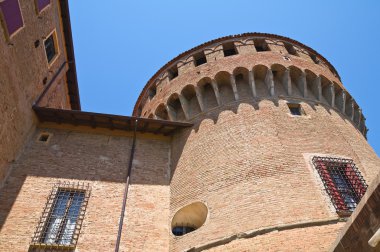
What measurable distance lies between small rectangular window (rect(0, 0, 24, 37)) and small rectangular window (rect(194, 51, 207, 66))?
724cm

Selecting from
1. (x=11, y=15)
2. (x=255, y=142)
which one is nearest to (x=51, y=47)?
(x=11, y=15)

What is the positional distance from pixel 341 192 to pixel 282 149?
1.85 metres

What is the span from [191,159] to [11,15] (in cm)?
677

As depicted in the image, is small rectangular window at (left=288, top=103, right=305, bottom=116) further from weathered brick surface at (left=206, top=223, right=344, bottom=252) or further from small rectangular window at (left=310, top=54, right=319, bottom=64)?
weathered brick surface at (left=206, top=223, right=344, bottom=252)

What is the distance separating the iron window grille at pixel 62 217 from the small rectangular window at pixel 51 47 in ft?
19.7

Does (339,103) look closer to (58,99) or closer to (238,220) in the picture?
(238,220)

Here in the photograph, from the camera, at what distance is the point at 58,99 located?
49.0 feet

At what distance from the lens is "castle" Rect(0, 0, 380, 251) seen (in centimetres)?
776

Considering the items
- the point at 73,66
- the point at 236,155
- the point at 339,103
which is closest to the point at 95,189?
the point at 236,155

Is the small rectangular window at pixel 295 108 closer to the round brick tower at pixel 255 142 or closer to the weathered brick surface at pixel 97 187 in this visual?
the round brick tower at pixel 255 142

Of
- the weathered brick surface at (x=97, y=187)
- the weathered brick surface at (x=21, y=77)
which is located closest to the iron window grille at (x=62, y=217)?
the weathered brick surface at (x=97, y=187)

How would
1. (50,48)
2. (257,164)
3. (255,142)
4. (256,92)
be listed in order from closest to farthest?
1. (257,164)
2. (255,142)
3. (256,92)
4. (50,48)

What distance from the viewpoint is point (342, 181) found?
8844 millimetres

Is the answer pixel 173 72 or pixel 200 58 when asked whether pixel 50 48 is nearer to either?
pixel 173 72
